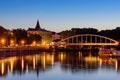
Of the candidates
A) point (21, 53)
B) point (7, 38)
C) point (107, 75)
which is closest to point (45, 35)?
point (7, 38)

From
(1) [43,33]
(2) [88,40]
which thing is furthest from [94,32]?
(1) [43,33]

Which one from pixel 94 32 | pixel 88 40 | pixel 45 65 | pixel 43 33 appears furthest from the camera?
pixel 43 33

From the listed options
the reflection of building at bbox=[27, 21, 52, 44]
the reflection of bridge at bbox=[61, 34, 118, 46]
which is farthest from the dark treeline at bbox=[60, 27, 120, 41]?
the reflection of building at bbox=[27, 21, 52, 44]

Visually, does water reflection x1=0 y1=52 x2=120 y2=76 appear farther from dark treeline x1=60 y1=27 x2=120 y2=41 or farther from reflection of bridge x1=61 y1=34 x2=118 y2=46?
dark treeline x1=60 y1=27 x2=120 y2=41

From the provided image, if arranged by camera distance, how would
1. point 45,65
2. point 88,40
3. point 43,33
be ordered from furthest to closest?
point 43,33 → point 88,40 → point 45,65

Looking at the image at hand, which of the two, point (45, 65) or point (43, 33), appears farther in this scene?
point (43, 33)

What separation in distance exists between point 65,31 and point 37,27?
49.6 feet

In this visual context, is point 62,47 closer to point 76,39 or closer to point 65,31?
point 76,39

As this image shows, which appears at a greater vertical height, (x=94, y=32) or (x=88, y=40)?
(x=94, y=32)

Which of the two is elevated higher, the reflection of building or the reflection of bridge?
the reflection of building

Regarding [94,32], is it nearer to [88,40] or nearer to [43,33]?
[88,40]

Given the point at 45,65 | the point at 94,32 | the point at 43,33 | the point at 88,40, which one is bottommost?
the point at 45,65

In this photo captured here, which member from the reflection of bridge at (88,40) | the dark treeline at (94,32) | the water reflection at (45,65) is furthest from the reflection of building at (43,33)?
the water reflection at (45,65)

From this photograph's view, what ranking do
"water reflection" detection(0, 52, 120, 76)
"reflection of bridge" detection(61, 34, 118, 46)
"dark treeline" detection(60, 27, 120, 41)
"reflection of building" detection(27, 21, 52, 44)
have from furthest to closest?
"reflection of building" detection(27, 21, 52, 44) → "dark treeline" detection(60, 27, 120, 41) → "reflection of bridge" detection(61, 34, 118, 46) → "water reflection" detection(0, 52, 120, 76)
